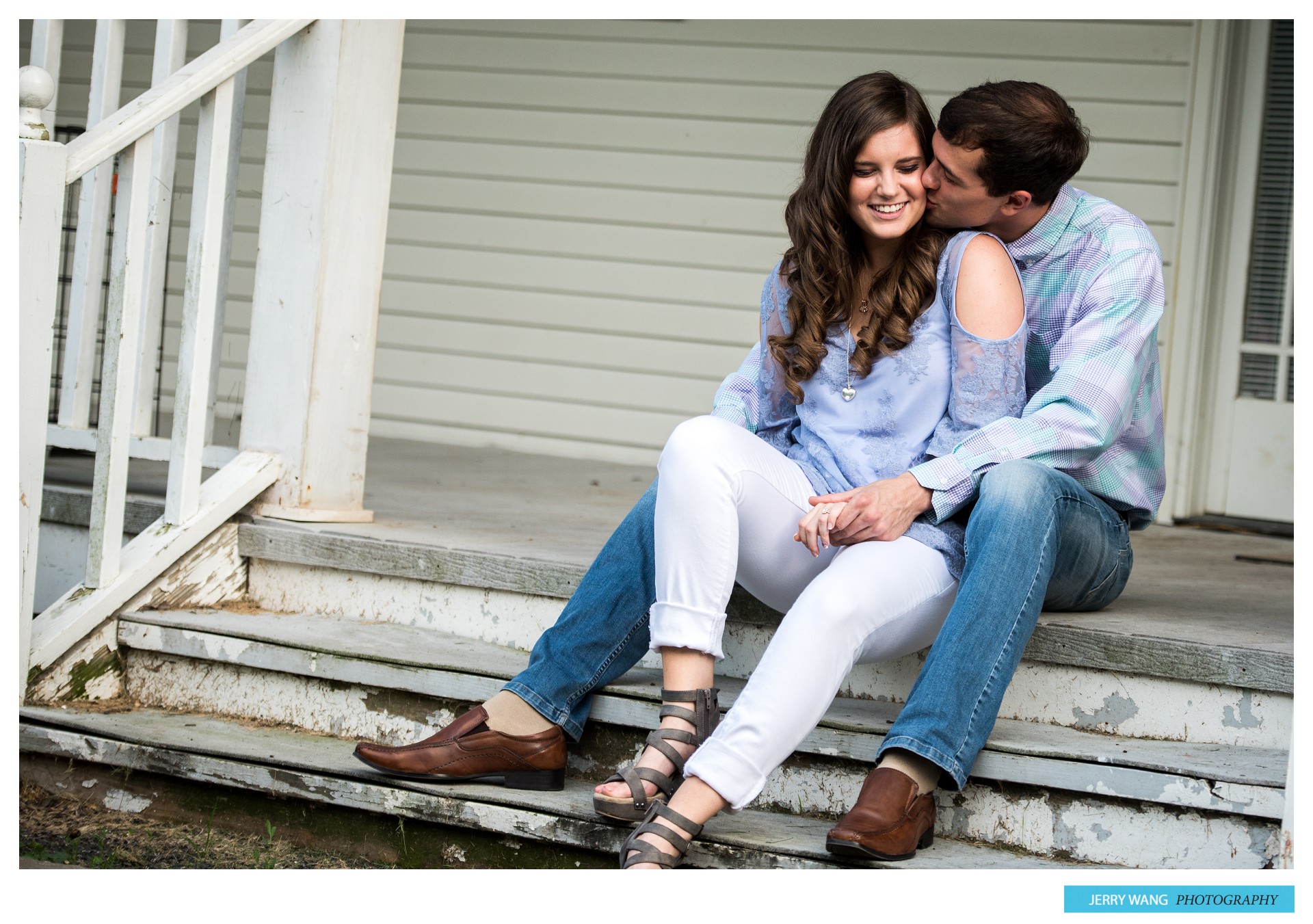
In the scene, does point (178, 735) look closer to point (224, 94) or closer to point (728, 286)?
point (224, 94)

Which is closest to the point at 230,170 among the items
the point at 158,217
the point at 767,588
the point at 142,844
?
the point at 158,217

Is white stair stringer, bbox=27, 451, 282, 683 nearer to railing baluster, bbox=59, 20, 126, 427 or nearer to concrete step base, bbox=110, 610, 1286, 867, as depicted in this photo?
concrete step base, bbox=110, 610, 1286, 867

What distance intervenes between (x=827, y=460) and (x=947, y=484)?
230 mm

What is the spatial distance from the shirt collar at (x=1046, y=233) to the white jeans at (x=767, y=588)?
1.63 feet

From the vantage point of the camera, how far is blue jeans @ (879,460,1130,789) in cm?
169

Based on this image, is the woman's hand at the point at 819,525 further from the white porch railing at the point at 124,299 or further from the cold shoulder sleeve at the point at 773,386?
the white porch railing at the point at 124,299

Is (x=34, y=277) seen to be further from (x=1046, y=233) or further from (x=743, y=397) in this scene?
(x=1046, y=233)

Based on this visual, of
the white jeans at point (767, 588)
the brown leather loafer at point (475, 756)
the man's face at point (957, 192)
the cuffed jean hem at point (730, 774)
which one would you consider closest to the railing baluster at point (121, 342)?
the brown leather loafer at point (475, 756)

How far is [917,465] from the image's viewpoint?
187 cm

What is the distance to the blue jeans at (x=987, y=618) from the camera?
1.69 metres

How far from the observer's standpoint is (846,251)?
196cm
